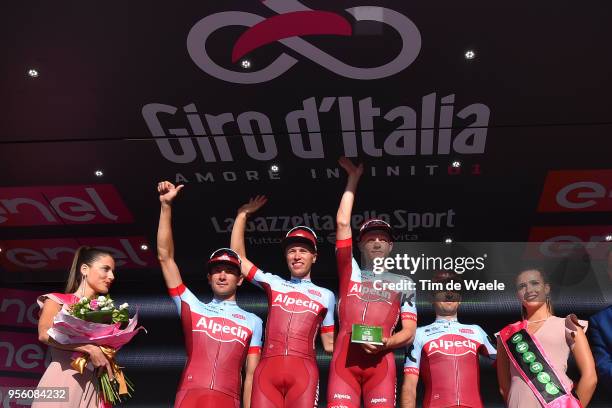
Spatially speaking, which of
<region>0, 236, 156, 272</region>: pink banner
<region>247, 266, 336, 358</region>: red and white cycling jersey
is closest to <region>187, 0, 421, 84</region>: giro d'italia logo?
<region>247, 266, 336, 358</region>: red and white cycling jersey

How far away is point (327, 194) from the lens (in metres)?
7.48

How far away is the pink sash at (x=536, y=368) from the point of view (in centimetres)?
522

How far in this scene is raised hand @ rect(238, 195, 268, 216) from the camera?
7.39 meters

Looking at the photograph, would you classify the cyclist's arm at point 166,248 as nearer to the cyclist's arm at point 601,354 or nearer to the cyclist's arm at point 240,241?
the cyclist's arm at point 240,241

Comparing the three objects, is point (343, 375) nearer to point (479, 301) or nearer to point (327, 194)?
point (327, 194)

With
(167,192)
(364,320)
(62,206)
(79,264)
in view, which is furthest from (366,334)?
(62,206)

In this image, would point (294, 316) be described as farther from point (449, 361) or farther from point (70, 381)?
point (70, 381)

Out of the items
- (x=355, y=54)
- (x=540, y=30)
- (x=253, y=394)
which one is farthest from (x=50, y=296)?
(x=540, y=30)

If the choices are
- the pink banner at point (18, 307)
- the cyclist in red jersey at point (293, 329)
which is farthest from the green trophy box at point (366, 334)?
the pink banner at point (18, 307)

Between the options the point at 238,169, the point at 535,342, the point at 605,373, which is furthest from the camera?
the point at 238,169

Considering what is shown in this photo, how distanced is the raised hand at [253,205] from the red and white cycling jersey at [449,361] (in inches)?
77.4

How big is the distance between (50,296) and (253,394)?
1.75 meters

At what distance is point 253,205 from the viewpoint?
7.47 m

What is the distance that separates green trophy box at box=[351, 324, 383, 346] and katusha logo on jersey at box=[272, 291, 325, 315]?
607 millimetres
